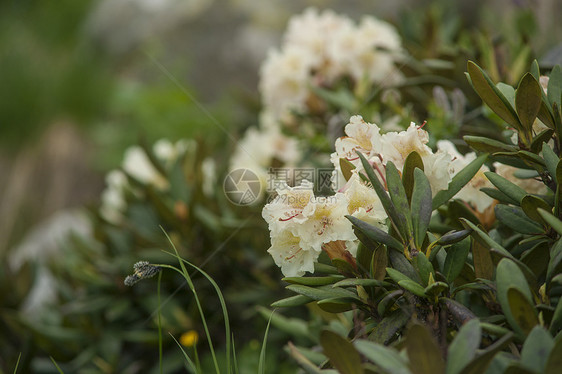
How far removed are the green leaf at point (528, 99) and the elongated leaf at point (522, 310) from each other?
9.6 inches

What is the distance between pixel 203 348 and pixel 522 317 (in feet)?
3.54

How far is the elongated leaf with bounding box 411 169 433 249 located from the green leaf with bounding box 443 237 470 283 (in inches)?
2.2

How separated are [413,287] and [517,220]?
0.20 meters

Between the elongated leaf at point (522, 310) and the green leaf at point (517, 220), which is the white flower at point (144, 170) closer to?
the green leaf at point (517, 220)

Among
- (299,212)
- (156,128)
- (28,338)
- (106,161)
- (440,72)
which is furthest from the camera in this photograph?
(106,161)

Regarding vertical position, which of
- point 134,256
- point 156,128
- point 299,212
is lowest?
point 156,128

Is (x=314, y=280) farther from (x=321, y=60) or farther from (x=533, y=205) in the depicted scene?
(x=321, y=60)

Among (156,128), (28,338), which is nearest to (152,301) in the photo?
(28,338)

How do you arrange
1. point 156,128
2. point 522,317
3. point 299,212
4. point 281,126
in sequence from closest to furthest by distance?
point 522,317, point 299,212, point 281,126, point 156,128

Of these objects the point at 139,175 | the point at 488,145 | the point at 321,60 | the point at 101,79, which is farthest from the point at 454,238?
the point at 101,79

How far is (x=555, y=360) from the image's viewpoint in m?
0.48

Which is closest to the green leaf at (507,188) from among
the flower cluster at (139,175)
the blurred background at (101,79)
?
the flower cluster at (139,175)

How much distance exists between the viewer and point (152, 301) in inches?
57.1

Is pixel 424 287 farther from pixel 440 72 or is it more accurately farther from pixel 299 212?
pixel 440 72
